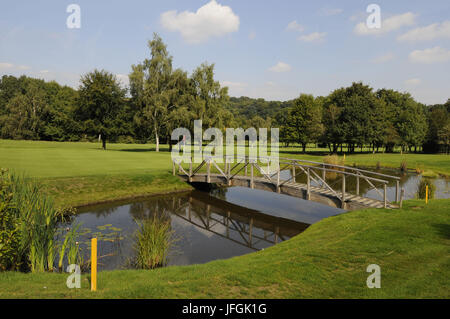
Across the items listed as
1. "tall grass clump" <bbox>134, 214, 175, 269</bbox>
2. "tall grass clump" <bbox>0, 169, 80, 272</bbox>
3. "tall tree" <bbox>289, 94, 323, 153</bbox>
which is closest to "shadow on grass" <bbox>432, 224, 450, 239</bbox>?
"tall grass clump" <bbox>134, 214, 175, 269</bbox>

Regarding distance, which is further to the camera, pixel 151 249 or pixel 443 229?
pixel 443 229

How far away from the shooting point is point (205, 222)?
1552 cm

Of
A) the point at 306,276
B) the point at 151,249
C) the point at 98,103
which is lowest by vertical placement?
the point at 151,249

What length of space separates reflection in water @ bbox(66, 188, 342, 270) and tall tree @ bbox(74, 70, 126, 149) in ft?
101

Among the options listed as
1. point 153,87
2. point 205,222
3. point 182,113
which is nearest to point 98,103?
point 153,87

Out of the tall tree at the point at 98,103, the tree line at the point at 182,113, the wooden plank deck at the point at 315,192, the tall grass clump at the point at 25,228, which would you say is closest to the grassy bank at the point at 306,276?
the tall grass clump at the point at 25,228

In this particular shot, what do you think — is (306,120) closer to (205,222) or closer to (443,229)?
(205,222)

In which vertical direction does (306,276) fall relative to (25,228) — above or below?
below

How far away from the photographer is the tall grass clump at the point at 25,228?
22.8 ft

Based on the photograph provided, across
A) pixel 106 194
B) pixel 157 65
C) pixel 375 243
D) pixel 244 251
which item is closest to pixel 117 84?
pixel 157 65

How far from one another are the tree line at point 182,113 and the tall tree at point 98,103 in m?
0.15

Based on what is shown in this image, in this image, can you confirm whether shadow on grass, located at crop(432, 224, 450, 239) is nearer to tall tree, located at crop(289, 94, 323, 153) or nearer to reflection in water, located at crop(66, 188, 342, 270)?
reflection in water, located at crop(66, 188, 342, 270)

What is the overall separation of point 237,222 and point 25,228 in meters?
10.0
